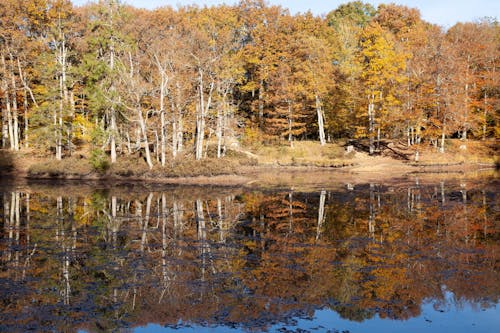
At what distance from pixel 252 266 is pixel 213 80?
30123 mm

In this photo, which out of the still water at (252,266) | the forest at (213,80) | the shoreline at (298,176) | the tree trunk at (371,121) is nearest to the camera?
the still water at (252,266)

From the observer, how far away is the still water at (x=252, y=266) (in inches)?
443

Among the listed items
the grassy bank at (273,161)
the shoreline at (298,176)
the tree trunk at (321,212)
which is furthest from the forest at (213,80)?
the tree trunk at (321,212)

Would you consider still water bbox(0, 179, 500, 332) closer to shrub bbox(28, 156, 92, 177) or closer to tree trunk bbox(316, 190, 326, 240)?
tree trunk bbox(316, 190, 326, 240)

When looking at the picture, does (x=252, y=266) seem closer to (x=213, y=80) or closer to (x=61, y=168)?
(x=213, y=80)

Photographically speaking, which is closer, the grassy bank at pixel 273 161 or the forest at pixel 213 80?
the grassy bank at pixel 273 161

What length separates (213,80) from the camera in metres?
43.1

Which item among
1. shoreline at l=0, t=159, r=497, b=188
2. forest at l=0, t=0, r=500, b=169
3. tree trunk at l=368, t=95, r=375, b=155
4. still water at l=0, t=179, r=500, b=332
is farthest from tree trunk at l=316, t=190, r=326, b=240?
tree trunk at l=368, t=95, r=375, b=155

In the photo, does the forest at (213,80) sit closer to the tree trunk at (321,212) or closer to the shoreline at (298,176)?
the shoreline at (298,176)

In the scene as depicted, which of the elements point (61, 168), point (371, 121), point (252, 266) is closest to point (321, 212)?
point (252, 266)

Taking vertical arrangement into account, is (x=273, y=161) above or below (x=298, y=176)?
above

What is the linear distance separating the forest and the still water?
1824 cm

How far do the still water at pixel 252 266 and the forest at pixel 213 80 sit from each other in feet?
59.8

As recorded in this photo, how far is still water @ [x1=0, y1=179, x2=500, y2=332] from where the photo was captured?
36.9ft
